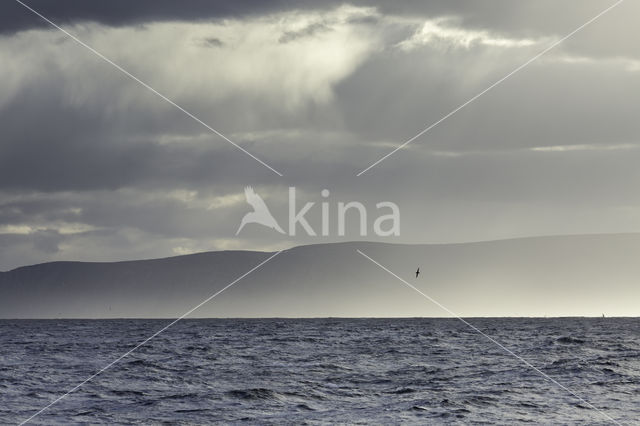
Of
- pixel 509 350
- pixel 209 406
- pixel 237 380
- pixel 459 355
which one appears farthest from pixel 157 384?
pixel 509 350

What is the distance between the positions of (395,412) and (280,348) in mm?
44613

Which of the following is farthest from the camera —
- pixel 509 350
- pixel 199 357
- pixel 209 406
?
pixel 509 350

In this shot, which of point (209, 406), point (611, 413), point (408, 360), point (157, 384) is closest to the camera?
point (611, 413)

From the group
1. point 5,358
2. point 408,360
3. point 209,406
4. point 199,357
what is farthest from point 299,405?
point 5,358

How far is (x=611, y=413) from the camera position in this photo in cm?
3628

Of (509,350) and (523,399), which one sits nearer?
(523,399)

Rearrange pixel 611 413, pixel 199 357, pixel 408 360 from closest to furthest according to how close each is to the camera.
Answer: pixel 611 413
pixel 408 360
pixel 199 357

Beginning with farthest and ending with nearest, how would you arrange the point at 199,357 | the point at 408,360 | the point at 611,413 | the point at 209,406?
1. the point at 199,357
2. the point at 408,360
3. the point at 209,406
4. the point at 611,413

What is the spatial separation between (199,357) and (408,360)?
55.4ft

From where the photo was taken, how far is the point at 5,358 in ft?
223

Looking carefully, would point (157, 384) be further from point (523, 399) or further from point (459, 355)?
point (459, 355)

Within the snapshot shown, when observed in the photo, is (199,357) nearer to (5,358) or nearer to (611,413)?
(5,358)

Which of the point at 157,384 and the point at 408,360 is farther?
the point at 408,360

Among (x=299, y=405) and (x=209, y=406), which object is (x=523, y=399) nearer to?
(x=299, y=405)
